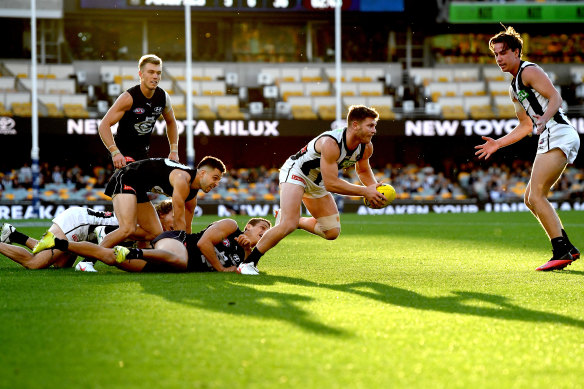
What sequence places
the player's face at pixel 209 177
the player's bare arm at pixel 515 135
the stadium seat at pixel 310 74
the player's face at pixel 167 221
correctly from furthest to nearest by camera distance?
the stadium seat at pixel 310 74 < the player's face at pixel 167 221 < the player's bare arm at pixel 515 135 < the player's face at pixel 209 177

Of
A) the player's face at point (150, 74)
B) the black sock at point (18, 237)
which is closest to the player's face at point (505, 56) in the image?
the player's face at point (150, 74)

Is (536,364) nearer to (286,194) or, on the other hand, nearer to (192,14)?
(286,194)

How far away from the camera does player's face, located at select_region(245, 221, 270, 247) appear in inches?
319

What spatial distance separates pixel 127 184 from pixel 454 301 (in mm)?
3525

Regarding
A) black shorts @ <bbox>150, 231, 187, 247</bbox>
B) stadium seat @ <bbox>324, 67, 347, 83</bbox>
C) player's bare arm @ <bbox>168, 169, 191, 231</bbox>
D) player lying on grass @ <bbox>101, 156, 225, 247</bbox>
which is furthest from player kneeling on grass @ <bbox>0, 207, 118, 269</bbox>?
stadium seat @ <bbox>324, 67, 347, 83</bbox>

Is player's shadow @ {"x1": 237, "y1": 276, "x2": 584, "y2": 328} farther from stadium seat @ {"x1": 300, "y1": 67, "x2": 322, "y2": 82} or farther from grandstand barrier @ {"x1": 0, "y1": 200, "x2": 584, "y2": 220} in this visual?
stadium seat @ {"x1": 300, "y1": 67, "x2": 322, "y2": 82}

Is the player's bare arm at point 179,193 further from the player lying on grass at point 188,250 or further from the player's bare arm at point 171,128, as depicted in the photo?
the player's bare arm at point 171,128

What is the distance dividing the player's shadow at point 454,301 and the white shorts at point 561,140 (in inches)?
98.3

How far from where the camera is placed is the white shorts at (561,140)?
8297mm

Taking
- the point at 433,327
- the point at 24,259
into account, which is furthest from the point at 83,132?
the point at 433,327

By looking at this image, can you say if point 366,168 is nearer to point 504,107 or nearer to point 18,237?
point 18,237

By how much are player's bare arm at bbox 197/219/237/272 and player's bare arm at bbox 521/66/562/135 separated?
306cm

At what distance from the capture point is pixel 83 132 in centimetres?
2948

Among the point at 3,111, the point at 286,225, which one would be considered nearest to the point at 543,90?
the point at 286,225
